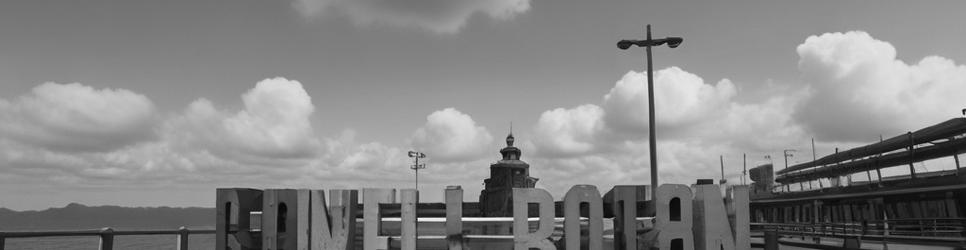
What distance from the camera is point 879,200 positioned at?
3638 centimetres

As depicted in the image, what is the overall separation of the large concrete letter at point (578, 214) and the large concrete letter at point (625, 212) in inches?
15.1

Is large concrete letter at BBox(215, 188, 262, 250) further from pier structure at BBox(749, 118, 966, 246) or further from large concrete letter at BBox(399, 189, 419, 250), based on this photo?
pier structure at BBox(749, 118, 966, 246)

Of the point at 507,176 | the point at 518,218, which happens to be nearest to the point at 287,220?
the point at 518,218

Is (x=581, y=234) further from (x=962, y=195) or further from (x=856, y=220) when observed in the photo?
(x=856, y=220)

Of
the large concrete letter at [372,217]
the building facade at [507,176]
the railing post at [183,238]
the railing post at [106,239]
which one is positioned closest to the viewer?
the large concrete letter at [372,217]

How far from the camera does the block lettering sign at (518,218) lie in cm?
1012

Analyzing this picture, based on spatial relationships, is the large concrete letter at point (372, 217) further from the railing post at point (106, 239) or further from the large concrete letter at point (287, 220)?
the railing post at point (106, 239)

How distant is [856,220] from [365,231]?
124ft

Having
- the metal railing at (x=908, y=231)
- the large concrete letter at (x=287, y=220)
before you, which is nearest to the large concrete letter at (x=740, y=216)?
the large concrete letter at (x=287, y=220)

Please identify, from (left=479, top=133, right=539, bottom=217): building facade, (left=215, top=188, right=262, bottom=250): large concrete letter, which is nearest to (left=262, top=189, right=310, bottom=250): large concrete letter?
(left=215, top=188, right=262, bottom=250): large concrete letter

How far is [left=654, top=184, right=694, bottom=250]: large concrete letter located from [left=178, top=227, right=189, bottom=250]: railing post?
9616 mm

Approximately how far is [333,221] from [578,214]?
3862 millimetres

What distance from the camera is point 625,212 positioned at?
1028cm

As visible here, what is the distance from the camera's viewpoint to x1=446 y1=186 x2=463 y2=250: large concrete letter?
10211 mm
